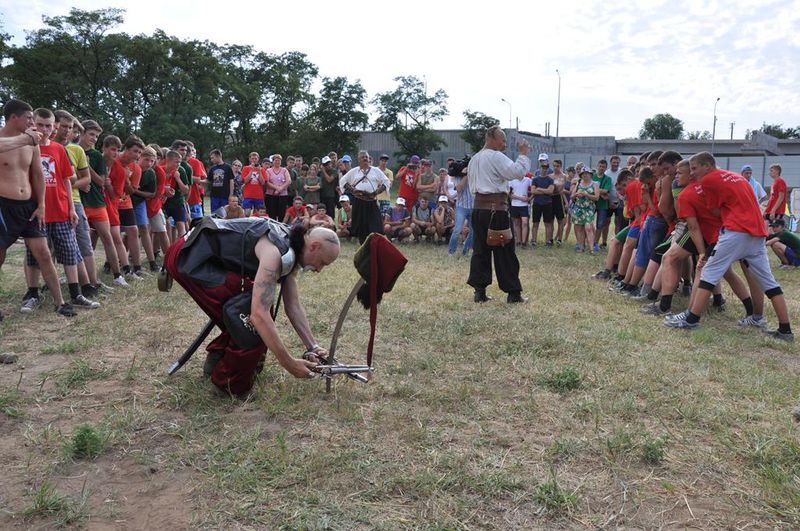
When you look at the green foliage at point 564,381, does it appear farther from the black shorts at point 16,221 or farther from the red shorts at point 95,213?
the red shorts at point 95,213

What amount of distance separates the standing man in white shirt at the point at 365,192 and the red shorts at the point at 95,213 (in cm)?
417

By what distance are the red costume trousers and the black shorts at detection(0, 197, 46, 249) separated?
2519mm

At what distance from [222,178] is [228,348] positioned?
8.67m

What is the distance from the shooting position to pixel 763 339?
5.39m

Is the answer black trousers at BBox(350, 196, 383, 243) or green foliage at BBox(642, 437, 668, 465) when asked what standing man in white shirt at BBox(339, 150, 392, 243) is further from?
green foliage at BBox(642, 437, 668, 465)

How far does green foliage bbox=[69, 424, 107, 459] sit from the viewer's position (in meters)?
2.94

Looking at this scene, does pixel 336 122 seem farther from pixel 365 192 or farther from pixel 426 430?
pixel 426 430

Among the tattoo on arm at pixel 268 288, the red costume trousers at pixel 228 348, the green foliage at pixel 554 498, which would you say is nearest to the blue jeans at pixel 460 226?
the red costume trousers at pixel 228 348

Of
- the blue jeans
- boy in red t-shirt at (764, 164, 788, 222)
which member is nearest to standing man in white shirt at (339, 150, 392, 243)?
the blue jeans

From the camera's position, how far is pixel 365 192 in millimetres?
9992

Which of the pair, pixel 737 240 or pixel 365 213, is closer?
pixel 737 240

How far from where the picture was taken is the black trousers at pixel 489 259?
6.63 meters

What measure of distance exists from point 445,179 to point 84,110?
34.6 m

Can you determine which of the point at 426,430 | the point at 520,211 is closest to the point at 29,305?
the point at 426,430
